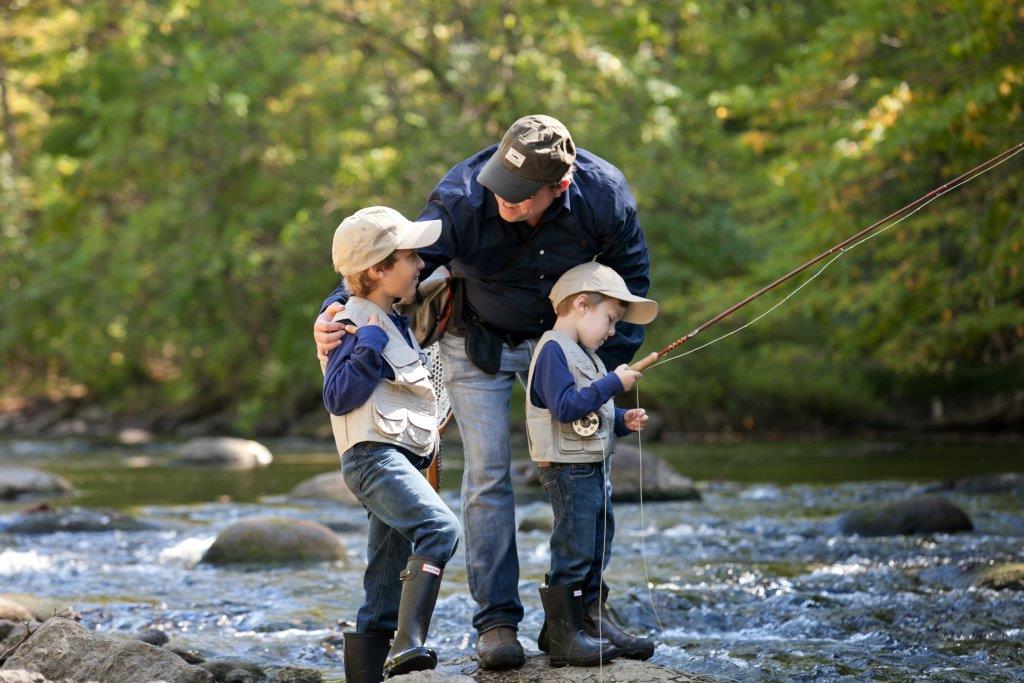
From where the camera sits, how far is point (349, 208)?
21.3m

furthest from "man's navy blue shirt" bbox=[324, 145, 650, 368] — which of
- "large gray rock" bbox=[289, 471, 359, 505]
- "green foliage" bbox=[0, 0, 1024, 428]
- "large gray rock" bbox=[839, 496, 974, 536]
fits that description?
"large gray rock" bbox=[289, 471, 359, 505]

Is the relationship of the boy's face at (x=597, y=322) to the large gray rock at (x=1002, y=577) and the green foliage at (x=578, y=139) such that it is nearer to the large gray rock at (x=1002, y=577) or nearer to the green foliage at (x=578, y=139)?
the large gray rock at (x=1002, y=577)

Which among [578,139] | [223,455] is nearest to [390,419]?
[223,455]

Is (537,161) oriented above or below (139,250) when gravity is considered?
below

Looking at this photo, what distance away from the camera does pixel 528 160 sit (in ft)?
13.5

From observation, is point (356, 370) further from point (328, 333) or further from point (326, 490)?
point (326, 490)

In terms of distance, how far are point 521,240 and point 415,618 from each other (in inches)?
48.6

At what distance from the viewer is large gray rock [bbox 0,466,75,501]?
1321cm

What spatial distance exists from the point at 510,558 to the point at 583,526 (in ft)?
0.92

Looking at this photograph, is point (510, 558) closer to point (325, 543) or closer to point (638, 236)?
point (638, 236)

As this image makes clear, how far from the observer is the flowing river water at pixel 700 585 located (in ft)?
17.9

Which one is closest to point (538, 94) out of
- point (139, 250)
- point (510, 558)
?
point (139, 250)

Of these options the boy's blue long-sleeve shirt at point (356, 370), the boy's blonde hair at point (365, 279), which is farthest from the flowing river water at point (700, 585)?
the boy's blonde hair at point (365, 279)

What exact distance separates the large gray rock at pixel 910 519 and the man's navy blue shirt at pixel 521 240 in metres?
4.99
